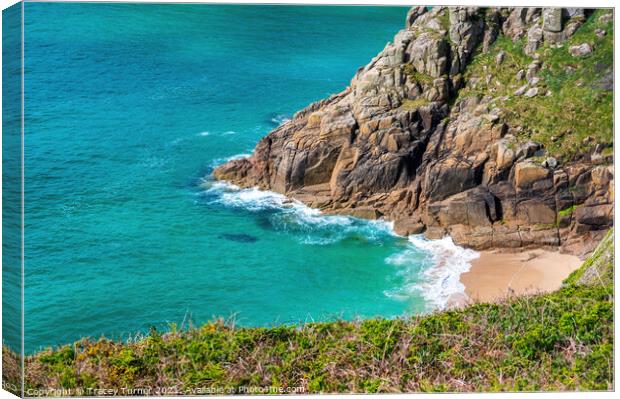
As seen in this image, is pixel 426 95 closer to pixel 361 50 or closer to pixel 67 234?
pixel 361 50

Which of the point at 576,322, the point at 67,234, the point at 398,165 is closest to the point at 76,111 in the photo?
the point at 67,234

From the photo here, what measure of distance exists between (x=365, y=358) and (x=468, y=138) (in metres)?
22.0

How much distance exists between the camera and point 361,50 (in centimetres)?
3928

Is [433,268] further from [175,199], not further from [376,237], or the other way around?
[175,199]

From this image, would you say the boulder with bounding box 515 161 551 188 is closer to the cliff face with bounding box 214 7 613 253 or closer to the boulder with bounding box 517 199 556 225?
the cliff face with bounding box 214 7 613 253

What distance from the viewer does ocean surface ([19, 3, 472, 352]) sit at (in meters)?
28.7

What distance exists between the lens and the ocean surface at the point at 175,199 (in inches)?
1130

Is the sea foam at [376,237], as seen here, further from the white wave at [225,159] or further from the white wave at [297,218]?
the white wave at [225,159]

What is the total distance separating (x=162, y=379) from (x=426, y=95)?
25.5m

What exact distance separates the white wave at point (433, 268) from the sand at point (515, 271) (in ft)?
1.54

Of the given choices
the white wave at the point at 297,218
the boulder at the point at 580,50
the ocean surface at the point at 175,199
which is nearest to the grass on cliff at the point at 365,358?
the ocean surface at the point at 175,199

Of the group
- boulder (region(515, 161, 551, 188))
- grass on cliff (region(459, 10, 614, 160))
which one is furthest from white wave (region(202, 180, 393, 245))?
grass on cliff (region(459, 10, 614, 160))

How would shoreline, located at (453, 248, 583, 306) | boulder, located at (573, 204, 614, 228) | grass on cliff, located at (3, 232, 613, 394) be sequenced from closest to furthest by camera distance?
grass on cliff, located at (3, 232, 613, 394) < boulder, located at (573, 204, 614, 228) < shoreline, located at (453, 248, 583, 306)

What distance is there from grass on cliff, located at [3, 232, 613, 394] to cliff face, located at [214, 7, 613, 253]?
33.5 feet
